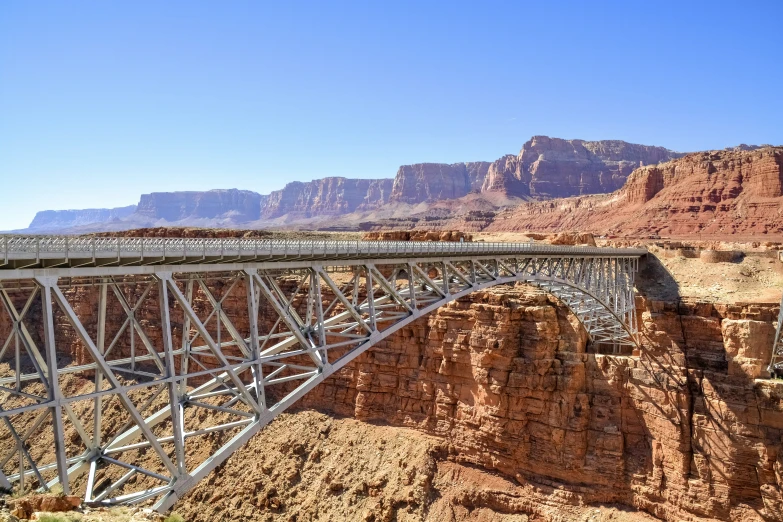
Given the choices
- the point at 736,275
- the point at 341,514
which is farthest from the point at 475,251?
the point at 736,275

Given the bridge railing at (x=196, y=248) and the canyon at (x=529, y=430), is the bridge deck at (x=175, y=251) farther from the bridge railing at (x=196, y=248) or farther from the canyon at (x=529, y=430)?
the canyon at (x=529, y=430)

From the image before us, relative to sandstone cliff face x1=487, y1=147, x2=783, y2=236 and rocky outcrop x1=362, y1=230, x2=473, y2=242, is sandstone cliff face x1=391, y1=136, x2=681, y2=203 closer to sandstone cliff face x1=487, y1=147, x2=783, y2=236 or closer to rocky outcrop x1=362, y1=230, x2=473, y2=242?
sandstone cliff face x1=487, y1=147, x2=783, y2=236

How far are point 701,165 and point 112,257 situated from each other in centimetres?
8260

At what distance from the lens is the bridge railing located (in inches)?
385

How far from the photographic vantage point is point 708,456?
2712cm

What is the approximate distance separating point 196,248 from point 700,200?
75669 millimetres

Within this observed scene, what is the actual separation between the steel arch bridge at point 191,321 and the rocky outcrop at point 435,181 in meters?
142

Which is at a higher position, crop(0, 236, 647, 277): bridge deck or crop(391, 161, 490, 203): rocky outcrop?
crop(391, 161, 490, 203): rocky outcrop

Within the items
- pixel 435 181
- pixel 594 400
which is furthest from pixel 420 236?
pixel 435 181

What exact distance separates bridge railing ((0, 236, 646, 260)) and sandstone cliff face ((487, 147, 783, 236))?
58174 mm

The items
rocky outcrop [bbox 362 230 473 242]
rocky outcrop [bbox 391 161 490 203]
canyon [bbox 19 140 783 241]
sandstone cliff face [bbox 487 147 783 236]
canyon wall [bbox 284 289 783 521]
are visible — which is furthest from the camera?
rocky outcrop [bbox 391 161 490 203]

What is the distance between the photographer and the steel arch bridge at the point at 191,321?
9805mm

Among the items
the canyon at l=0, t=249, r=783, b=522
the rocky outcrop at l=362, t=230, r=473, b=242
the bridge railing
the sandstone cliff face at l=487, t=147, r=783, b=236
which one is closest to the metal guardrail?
the bridge railing

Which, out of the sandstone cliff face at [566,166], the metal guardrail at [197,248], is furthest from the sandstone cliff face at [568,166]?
the metal guardrail at [197,248]
